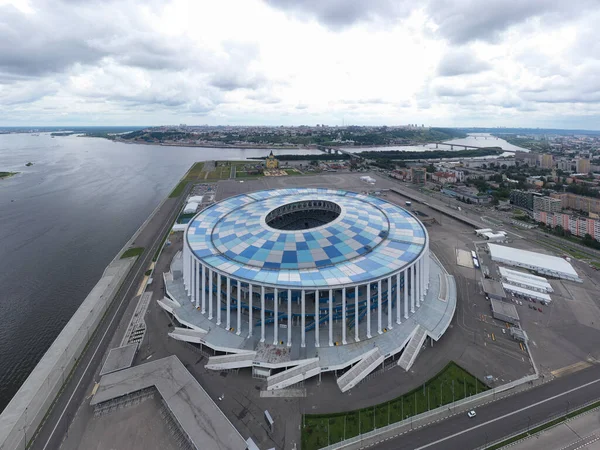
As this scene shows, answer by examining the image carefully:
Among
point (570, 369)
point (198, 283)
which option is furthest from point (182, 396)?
point (570, 369)

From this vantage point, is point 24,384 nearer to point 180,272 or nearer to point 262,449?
point 180,272

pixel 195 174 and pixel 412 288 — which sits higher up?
pixel 412 288

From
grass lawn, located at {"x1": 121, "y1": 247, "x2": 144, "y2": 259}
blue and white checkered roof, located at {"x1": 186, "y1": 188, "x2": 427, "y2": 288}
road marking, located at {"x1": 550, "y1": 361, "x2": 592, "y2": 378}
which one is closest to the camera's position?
road marking, located at {"x1": 550, "y1": 361, "x2": 592, "y2": 378}

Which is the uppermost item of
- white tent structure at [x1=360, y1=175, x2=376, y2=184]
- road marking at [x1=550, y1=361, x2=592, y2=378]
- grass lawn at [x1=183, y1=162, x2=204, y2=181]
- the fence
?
the fence

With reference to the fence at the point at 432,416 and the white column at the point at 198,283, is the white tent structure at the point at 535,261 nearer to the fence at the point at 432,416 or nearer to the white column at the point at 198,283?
the fence at the point at 432,416

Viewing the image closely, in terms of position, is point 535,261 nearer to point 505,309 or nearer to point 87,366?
point 505,309

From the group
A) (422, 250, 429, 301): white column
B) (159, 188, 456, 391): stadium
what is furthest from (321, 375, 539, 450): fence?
(422, 250, 429, 301): white column

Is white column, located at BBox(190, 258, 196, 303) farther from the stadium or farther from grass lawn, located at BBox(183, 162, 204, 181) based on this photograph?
grass lawn, located at BBox(183, 162, 204, 181)
